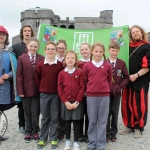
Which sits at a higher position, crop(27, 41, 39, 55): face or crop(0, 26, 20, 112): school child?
crop(27, 41, 39, 55): face

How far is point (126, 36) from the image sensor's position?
4688 mm

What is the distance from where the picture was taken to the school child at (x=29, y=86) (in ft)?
12.3

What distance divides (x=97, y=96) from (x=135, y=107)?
118 cm

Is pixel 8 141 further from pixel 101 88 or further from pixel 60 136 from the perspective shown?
pixel 101 88

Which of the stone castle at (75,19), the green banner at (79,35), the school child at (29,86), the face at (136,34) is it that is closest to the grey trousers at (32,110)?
the school child at (29,86)

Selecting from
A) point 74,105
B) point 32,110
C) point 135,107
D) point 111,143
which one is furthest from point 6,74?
point 135,107

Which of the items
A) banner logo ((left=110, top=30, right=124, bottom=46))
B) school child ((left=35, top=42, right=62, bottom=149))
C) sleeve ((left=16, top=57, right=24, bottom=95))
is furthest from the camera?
banner logo ((left=110, top=30, right=124, bottom=46))

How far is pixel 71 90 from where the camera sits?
3.51m

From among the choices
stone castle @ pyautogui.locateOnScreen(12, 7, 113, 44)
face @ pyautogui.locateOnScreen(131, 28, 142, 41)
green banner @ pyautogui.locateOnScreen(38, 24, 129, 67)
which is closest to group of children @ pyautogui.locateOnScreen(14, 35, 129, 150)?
face @ pyautogui.locateOnScreen(131, 28, 142, 41)

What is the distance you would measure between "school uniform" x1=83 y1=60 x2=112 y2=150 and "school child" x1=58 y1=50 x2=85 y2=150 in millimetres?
125

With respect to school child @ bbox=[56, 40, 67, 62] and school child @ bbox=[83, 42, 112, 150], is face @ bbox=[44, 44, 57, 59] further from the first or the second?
school child @ bbox=[83, 42, 112, 150]

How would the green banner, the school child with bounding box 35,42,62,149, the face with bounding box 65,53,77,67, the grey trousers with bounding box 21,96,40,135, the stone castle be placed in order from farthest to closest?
the stone castle
the green banner
the grey trousers with bounding box 21,96,40,135
the school child with bounding box 35,42,62,149
the face with bounding box 65,53,77,67

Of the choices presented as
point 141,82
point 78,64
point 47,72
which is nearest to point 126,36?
point 141,82

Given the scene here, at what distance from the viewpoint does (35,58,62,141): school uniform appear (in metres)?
3.63
